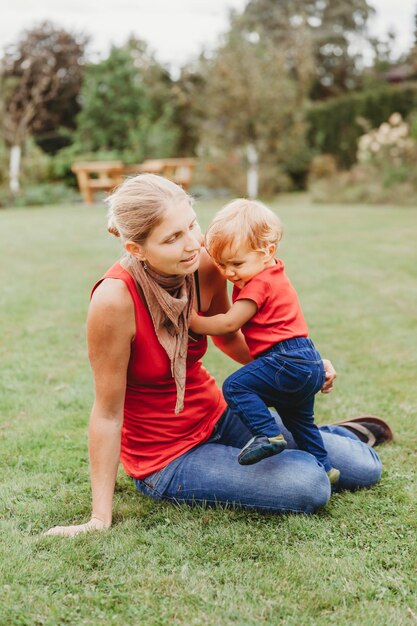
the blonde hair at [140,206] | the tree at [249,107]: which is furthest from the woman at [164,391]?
the tree at [249,107]

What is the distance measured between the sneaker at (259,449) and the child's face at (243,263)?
0.64m

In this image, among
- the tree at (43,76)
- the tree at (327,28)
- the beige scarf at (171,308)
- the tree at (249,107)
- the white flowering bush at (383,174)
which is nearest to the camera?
the beige scarf at (171,308)

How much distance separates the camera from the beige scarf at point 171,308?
2.65 meters

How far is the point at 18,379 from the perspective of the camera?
458 cm

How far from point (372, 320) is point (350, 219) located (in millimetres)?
6816

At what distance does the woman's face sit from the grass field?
96 centimetres

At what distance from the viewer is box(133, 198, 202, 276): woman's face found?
2.57 metres

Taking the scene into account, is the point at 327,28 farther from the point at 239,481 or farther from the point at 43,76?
the point at 239,481

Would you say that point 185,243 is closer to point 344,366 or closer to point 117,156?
point 344,366

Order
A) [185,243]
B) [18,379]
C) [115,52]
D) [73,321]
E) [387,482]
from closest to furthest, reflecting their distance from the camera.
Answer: [185,243] → [387,482] → [18,379] → [73,321] → [115,52]

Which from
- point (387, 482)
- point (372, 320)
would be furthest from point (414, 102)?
point (387, 482)

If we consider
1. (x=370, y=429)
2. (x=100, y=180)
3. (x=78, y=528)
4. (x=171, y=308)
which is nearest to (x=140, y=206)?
(x=171, y=308)

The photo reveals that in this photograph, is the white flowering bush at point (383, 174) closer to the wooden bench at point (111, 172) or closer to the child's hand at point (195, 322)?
the wooden bench at point (111, 172)

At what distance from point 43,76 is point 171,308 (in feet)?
66.0
